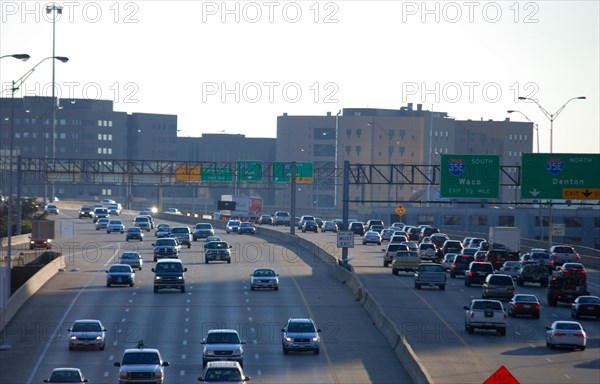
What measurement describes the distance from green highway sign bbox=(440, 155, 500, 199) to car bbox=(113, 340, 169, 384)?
32.0 meters

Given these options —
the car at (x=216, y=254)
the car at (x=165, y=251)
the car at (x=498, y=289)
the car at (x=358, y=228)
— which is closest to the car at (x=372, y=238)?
the car at (x=358, y=228)

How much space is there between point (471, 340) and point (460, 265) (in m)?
27.2

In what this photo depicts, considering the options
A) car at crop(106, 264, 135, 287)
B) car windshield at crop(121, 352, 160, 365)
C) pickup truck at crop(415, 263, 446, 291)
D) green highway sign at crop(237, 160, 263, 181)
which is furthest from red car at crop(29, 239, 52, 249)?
car windshield at crop(121, 352, 160, 365)

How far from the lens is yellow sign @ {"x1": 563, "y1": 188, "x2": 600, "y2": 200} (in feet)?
196

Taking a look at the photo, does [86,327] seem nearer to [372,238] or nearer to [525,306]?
[525,306]

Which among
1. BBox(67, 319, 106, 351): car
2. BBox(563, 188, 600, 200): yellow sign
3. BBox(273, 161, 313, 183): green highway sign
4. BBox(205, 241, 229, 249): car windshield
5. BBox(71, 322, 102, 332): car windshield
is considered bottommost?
BBox(67, 319, 106, 351): car

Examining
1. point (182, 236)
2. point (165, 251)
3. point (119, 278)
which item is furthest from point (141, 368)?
point (182, 236)

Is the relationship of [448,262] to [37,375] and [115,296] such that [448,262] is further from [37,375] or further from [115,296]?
[37,375]

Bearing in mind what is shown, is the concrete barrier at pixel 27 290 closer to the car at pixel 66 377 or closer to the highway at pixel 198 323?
the highway at pixel 198 323

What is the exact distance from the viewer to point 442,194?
2530 inches

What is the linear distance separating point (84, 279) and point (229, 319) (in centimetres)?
1903

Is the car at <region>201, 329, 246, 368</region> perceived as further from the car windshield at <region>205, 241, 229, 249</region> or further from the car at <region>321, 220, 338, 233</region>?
the car at <region>321, 220, 338, 233</region>

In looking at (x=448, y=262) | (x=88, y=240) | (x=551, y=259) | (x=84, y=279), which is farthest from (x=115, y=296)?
(x=88, y=240)

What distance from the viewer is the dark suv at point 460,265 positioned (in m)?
73.7
